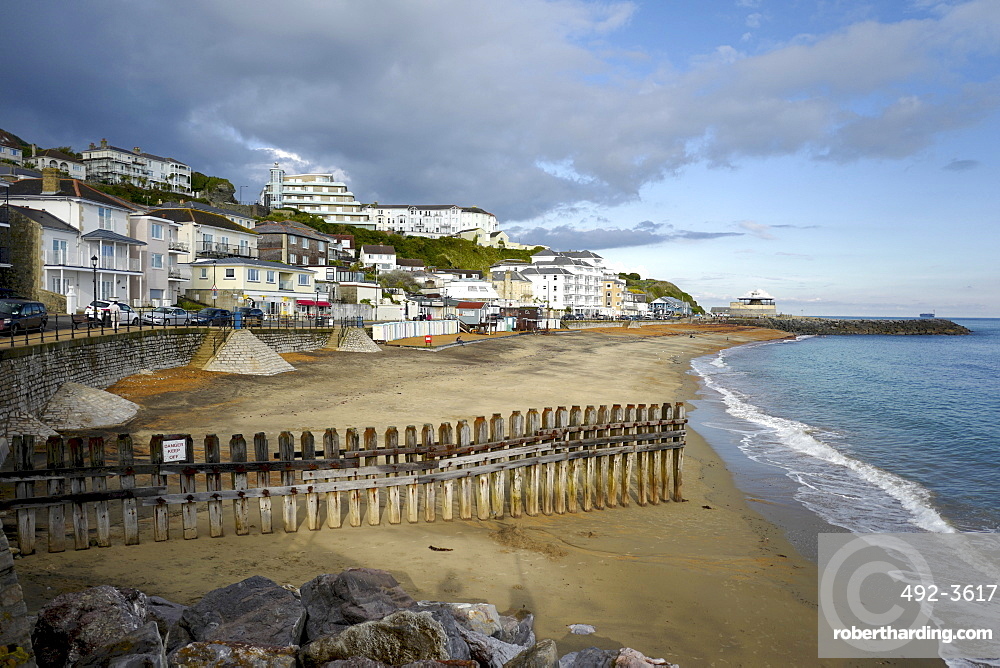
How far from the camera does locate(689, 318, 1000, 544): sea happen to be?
14578mm

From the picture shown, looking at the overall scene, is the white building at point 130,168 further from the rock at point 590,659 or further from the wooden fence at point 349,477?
the rock at point 590,659

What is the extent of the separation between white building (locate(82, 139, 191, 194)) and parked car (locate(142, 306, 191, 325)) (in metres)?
90.8

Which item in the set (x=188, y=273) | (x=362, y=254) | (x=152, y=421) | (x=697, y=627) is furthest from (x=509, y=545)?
(x=362, y=254)

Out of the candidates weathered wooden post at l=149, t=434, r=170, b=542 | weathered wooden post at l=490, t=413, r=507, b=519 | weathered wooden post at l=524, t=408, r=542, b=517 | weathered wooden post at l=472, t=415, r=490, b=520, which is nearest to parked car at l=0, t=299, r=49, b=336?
weathered wooden post at l=149, t=434, r=170, b=542

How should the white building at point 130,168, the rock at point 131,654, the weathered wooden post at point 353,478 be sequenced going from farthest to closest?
the white building at point 130,168 → the weathered wooden post at point 353,478 → the rock at point 131,654

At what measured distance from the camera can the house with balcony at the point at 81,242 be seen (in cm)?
4497

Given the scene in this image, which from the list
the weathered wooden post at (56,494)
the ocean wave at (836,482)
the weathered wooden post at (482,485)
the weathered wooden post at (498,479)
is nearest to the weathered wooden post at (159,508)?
the weathered wooden post at (56,494)

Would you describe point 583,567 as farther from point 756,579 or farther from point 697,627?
point 756,579

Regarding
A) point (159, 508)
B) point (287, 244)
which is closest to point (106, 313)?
point (159, 508)

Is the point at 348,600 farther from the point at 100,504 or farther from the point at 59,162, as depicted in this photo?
the point at 59,162

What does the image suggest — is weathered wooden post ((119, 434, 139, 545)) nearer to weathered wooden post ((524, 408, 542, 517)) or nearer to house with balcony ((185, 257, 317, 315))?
weathered wooden post ((524, 408, 542, 517))

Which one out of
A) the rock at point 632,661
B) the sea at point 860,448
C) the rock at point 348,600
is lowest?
the sea at point 860,448

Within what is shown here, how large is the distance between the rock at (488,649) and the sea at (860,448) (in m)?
8.48

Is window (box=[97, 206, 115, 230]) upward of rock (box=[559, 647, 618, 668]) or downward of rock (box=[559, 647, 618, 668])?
upward
